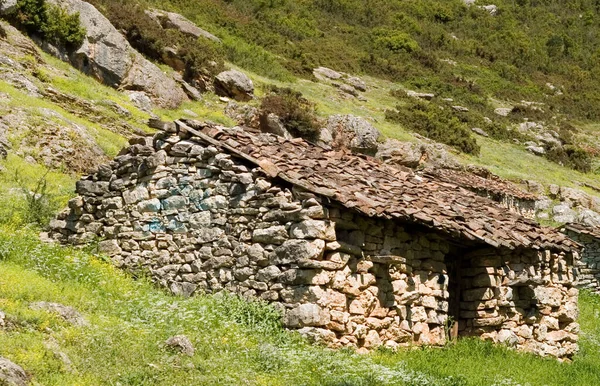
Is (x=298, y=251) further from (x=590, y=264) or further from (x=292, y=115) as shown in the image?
(x=292, y=115)

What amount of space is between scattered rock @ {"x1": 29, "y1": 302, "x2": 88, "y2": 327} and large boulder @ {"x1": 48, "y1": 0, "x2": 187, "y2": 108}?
21.9m

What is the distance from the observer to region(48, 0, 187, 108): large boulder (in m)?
29.6

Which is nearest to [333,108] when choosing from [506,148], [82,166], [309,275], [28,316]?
[506,148]

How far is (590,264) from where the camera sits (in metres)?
23.1

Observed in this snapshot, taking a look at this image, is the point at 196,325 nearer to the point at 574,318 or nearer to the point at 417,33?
the point at 574,318

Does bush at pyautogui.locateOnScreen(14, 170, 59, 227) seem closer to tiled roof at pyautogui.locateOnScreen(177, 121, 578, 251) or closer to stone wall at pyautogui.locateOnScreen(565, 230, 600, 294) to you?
tiled roof at pyautogui.locateOnScreen(177, 121, 578, 251)

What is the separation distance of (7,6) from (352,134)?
16.2 meters

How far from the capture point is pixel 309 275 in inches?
399

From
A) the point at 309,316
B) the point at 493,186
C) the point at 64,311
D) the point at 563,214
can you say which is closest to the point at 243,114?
the point at 493,186

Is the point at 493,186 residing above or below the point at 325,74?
below

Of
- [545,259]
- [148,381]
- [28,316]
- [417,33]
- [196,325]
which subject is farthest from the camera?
[417,33]

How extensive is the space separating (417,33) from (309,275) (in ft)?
203

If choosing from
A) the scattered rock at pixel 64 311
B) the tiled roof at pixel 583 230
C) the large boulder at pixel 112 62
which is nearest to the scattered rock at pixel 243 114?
the large boulder at pixel 112 62

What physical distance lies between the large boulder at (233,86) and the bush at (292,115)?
114 centimetres
